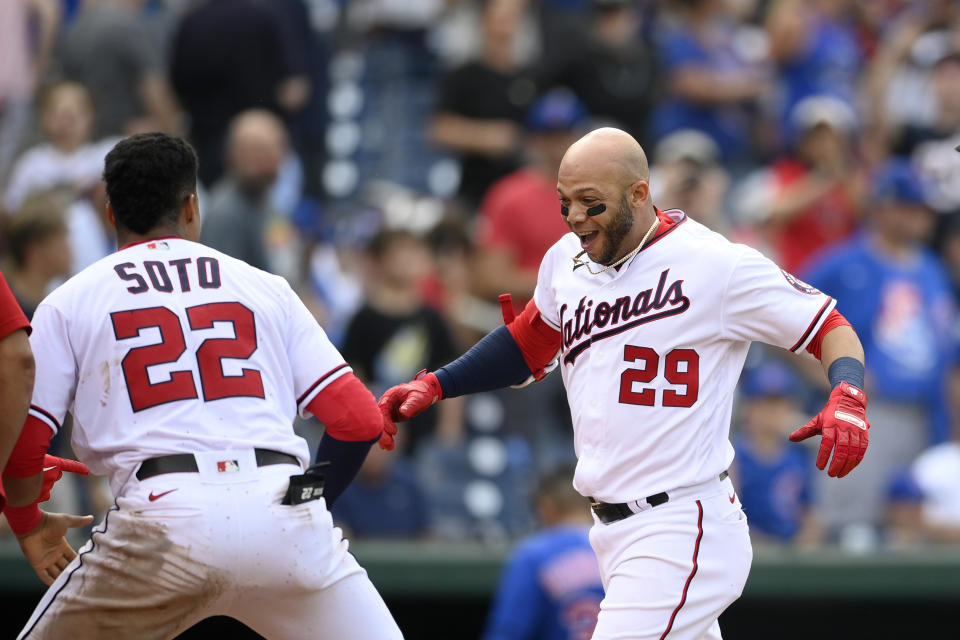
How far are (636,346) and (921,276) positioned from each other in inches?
196

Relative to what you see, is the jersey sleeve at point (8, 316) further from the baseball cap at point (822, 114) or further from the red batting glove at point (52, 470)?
the baseball cap at point (822, 114)

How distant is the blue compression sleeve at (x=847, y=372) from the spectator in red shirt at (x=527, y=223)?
4294 mm

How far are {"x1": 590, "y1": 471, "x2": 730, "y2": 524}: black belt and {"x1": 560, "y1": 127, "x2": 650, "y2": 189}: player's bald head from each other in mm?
942

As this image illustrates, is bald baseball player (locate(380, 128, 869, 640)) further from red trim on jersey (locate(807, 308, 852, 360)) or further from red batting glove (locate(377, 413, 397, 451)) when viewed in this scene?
red batting glove (locate(377, 413, 397, 451))

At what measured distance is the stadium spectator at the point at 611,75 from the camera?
10.1 meters

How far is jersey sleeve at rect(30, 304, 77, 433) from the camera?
13.4 feet

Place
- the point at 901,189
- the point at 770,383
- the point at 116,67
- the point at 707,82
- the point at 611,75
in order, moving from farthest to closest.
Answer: the point at 707,82
the point at 611,75
the point at 116,67
the point at 901,189
the point at 770,383

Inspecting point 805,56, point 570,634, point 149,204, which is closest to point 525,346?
point 149,204

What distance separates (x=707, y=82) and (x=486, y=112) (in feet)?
6.01

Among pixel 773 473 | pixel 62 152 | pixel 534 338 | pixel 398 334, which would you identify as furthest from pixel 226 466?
pixel 62 152

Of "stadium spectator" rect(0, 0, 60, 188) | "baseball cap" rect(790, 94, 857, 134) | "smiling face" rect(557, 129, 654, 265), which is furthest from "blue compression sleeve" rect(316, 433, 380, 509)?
"baseball cap" rect(790, 94, 857, 134)

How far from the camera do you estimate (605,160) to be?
4426 mm

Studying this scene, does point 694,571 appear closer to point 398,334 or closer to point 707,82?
point 398,334

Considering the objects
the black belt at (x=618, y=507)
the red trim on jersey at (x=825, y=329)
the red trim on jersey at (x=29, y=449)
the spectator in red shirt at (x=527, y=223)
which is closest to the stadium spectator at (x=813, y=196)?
the spectator in red shirt at (x=527, y=223)
